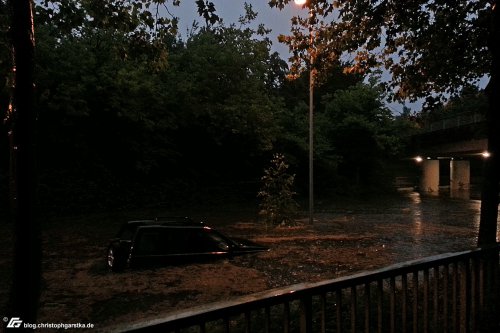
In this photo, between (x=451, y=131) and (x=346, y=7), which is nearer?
(x=346, y=7)

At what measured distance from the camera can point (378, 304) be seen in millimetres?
3369

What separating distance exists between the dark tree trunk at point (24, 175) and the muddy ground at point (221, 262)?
4076 millimetres

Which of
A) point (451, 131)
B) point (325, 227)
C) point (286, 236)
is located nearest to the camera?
point (286, 236)

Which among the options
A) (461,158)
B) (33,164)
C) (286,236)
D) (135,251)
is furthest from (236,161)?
(461,158)

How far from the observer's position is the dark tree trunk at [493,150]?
656 cm

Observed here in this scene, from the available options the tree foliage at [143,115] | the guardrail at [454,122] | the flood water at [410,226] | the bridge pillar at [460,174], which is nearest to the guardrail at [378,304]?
the flood water at [410,226]

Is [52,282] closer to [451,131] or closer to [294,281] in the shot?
[294,281]

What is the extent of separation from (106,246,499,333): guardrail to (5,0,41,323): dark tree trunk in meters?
1.29

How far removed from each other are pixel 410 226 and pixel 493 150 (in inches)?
478

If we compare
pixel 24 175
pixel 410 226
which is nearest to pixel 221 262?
pixel 24 175

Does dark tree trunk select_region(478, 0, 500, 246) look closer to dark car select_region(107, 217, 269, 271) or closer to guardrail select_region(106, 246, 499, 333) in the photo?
guardrail select_region(106, 246, 499, 333)

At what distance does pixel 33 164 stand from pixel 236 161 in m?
28.8

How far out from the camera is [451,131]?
124 feet

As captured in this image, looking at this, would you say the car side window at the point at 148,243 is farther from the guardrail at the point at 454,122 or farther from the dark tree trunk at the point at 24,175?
the guardrail at the point at 454,122
